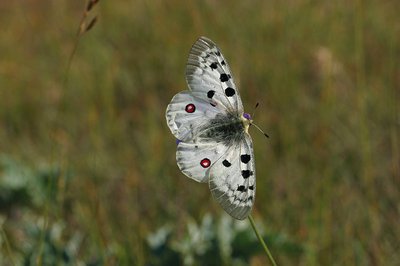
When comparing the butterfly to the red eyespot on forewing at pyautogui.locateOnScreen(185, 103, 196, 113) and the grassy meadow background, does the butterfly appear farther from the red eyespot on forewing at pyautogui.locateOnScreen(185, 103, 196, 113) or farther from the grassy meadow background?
the grassy meadow background

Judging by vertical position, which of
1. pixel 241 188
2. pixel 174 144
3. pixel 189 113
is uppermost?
pixel 189 113

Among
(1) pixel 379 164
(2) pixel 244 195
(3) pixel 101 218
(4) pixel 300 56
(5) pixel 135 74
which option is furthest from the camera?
(5) pixel 135 74

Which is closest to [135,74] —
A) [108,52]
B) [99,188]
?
[108,52]

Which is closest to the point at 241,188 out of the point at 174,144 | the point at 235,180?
the point at 235,180

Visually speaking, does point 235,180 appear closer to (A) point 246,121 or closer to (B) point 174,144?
(A) point 246,121

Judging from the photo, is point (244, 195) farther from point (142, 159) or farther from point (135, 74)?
point (135, 74)

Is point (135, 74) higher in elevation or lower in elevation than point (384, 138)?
higher

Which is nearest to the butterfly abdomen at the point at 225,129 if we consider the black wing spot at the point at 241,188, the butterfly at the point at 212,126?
the butterfly at the point at 212,126
